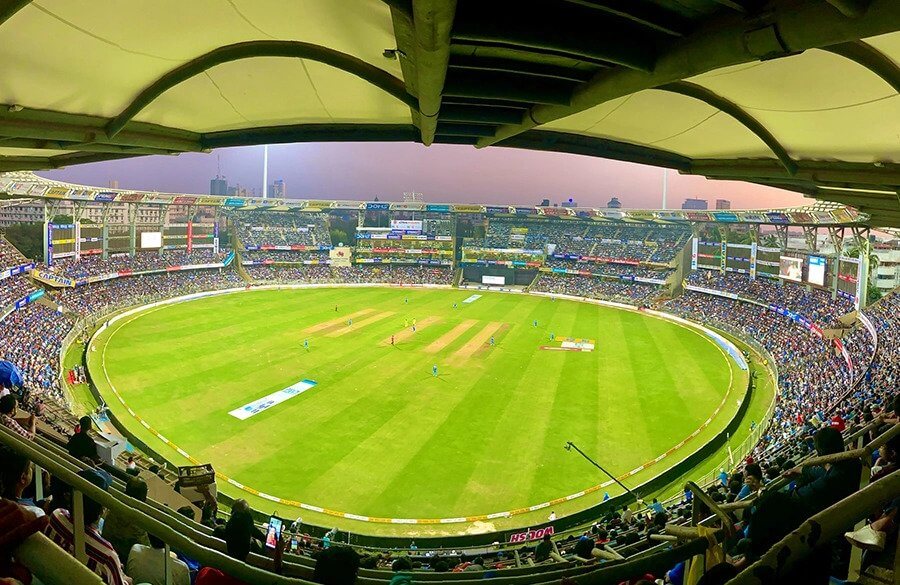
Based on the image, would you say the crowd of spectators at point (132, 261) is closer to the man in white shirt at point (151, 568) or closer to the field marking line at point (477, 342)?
the field marking line at point (477, 342)

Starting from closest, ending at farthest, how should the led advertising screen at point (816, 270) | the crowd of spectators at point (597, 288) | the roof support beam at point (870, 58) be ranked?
the roof support beam at point (870, 58)
the led advertising screen at point (816, 270)
the crowd of spectators at point (597, 288)

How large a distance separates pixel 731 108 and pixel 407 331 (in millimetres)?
40059

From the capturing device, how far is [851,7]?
277cm

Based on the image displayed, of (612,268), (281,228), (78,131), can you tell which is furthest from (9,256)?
(612,268)

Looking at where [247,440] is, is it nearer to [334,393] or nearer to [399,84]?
[334,393]

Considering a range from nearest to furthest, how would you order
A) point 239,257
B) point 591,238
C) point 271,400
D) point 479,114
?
1. point 479,114
2. point 271,400
3. point 239,257
4. point 591,238

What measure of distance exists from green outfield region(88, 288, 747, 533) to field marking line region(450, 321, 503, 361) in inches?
8.9

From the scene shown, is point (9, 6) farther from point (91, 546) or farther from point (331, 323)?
point (331, 323)

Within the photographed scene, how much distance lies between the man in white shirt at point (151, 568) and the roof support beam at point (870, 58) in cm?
640

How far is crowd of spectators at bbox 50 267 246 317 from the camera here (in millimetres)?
46656

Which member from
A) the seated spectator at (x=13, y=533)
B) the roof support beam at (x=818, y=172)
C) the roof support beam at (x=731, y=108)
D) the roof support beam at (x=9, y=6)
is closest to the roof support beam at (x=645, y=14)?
the roof support beam at (x=731, y=108)

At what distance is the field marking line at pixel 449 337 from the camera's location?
132ft

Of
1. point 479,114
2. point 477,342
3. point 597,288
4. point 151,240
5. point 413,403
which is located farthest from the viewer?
point 597,288

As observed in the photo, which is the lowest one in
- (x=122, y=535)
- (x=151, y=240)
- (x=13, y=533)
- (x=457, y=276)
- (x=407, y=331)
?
(x=407, y=331)
